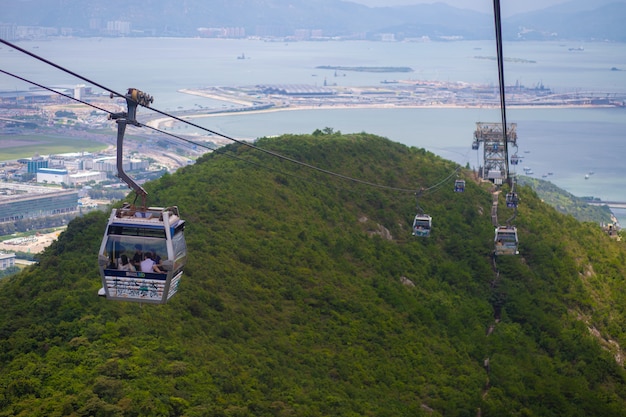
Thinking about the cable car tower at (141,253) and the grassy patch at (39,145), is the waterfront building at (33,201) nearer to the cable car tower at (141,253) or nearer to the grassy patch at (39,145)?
the grassy patch at (39,145)

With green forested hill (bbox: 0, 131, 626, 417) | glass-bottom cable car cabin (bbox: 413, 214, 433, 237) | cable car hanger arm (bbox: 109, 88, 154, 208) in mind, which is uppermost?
cable car hanger arm (bbox: 109, 88, 154, 208)

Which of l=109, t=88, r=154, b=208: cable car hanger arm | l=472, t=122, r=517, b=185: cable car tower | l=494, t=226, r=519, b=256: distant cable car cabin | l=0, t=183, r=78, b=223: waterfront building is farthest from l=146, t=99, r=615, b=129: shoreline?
l=109, t=88, r=154, b=208: cable car hanger arm

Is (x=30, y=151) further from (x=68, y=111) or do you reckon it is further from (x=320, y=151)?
(x=320, y=151)

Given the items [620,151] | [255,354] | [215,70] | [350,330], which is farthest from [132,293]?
[215,70]

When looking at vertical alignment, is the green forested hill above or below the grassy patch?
below

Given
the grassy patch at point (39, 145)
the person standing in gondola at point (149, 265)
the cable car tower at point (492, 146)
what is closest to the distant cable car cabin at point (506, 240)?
the cable car tower at point (492, 146)

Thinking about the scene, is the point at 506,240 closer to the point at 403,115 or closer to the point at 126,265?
the point at 126,265

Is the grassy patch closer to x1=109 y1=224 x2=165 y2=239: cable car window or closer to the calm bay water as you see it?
the calm bay water

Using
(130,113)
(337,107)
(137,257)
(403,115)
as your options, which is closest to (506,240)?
(137,257)
